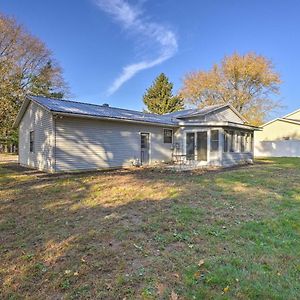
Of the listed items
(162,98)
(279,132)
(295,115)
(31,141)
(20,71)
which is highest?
(20,71)

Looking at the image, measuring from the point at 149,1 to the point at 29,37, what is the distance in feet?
54.7

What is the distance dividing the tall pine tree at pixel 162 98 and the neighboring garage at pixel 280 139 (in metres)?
12.1

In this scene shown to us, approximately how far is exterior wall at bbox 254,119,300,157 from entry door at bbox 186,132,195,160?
16053mm

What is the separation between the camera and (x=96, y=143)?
44.0 feet

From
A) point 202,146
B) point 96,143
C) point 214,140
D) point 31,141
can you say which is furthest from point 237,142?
point 31,141

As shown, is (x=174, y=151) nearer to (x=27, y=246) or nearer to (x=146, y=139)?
(x=146, y=139)

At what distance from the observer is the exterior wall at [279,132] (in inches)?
1127

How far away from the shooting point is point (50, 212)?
5.63 meters

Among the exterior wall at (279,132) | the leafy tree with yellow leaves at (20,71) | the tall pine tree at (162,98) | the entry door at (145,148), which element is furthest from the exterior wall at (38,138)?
the exterior wall at (279,132)

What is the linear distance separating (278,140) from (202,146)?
17.4 meters

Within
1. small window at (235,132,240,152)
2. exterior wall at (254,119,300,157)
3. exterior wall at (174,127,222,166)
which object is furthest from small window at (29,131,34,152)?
exterior wall at (254,119,300,157)

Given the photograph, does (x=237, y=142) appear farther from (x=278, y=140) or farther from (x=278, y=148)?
(x=278, y=140)

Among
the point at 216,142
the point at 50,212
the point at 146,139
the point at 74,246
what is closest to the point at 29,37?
the point at 146,139

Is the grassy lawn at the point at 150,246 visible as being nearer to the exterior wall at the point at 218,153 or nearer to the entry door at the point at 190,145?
the exterior wall at the point at 218,153
